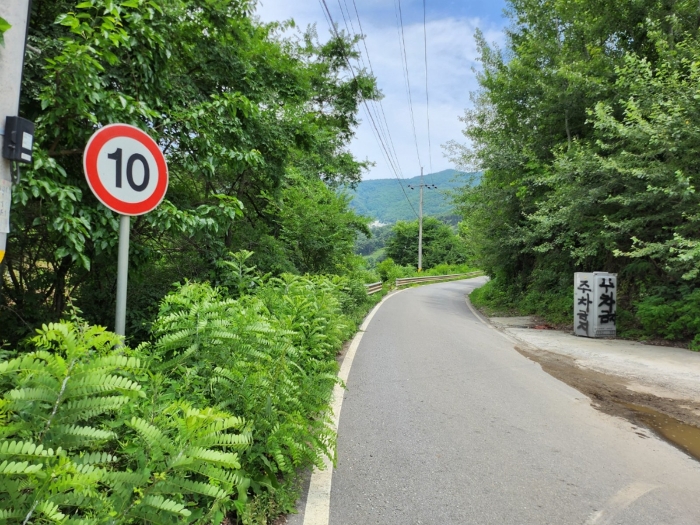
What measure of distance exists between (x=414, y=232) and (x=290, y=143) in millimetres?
51350

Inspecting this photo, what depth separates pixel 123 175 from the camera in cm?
273

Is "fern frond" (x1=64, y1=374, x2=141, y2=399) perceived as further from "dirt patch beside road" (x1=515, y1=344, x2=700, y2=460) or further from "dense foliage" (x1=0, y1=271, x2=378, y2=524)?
"dirt patch beside road" (x1=515, y1=344, x2=700, y2=460)

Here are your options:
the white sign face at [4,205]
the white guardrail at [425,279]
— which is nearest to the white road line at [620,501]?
the white sign face at [4,205]

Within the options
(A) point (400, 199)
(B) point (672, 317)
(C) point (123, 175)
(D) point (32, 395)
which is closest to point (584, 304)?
(B) point (672, 317)

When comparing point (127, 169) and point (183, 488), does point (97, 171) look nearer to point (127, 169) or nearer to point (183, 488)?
point (127, 169)

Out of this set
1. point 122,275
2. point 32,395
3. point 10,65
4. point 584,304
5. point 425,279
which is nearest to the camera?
point 32,395

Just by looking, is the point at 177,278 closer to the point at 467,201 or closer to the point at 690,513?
the point at 690,513

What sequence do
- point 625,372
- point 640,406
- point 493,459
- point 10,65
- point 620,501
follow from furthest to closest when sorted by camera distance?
1. point 625,372
2. point 640,406
3. point 493,459
4. point 620,501
5. point 10,65

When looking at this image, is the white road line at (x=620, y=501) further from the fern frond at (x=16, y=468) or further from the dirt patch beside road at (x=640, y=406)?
the fern frond at (x=16, y=468)

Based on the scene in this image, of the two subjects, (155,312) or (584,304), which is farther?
(584,304)

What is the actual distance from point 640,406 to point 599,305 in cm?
575

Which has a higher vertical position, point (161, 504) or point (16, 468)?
point (16, 468)

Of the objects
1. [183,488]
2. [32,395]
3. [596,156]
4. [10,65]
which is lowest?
[183,488]

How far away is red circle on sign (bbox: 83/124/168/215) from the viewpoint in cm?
254
